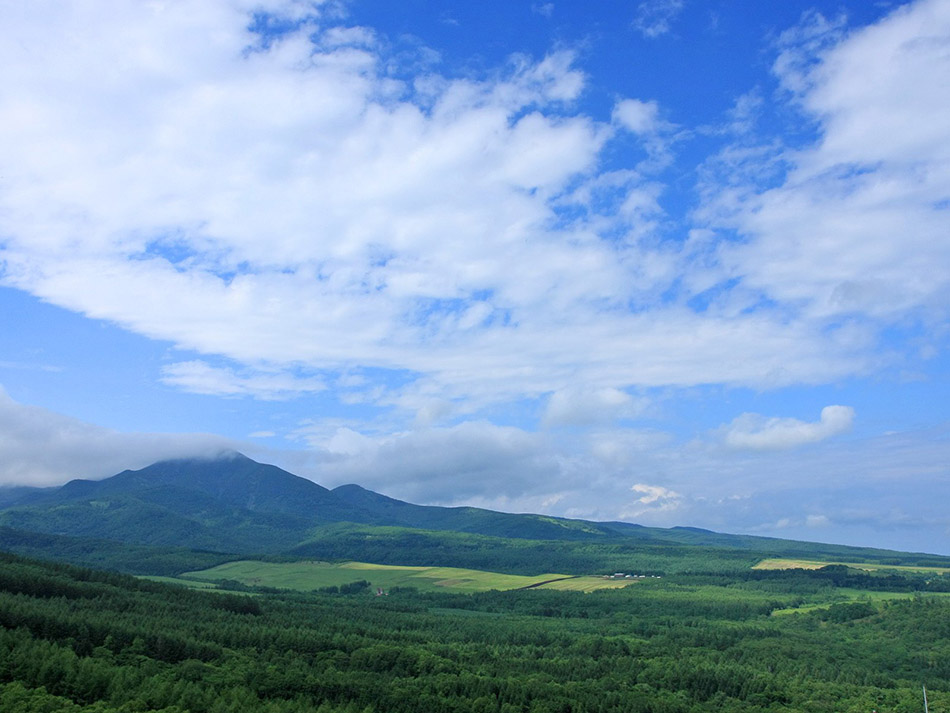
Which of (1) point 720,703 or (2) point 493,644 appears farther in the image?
(2) point 493,644

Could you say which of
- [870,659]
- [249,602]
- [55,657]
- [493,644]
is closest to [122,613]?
[249,602]

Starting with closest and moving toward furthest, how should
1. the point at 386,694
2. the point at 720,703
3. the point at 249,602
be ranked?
the point at 386,694, the point at 720,703, the point at 249,602

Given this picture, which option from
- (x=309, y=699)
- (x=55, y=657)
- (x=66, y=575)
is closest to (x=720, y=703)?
(x=309, y=699)

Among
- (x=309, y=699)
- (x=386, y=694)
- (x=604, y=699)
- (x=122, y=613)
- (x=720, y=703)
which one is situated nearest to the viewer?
(x=309, y=699)

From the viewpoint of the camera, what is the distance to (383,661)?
129875 millimetres

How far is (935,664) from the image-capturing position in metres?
168

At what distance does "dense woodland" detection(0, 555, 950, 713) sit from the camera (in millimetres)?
89562

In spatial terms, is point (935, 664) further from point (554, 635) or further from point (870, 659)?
point (554, 635)

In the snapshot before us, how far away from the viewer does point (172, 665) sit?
104750mm

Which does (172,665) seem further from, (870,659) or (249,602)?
(870,659)

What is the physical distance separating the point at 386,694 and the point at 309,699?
13.6 metres

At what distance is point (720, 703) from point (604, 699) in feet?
90.2

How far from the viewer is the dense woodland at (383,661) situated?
8956cm

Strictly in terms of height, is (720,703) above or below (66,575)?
below
